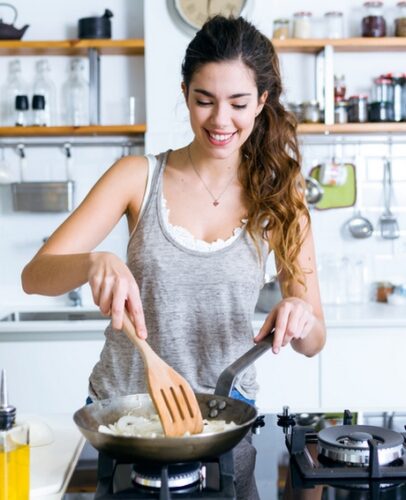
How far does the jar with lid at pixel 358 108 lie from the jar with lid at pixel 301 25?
330 mm

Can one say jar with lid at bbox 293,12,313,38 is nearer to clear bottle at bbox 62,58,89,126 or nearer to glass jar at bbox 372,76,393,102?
glass jar at bbox 372,76,393,102

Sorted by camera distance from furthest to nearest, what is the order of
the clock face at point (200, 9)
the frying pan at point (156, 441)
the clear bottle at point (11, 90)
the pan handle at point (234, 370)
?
the clear bottle at point (11, 90) → the clock face at point (200, 9) → the pan handle at point (234, 370) → the frying pan at point (156, 441)

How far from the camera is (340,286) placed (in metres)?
3.52

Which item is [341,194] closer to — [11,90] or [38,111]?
[38,111]

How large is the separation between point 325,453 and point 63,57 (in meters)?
2.66

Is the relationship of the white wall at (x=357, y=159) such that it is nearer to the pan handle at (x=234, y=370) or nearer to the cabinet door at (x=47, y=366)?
the cabinet door at (x=47, y=366)

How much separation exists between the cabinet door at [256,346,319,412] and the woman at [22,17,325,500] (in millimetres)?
1376

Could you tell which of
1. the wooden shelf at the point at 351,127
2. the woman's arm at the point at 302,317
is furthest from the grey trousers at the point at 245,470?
the wooden shelf at the point at 351,127

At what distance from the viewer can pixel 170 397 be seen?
46.9 inches

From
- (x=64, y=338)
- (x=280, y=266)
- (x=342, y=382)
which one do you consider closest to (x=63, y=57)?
(x=64, y=338)

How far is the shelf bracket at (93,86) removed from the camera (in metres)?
3.37

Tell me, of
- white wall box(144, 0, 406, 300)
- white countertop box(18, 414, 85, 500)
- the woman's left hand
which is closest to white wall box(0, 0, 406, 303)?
white wall box(144, 0, 406, 300)

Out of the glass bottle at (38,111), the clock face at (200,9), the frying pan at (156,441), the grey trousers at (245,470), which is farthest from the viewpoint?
the glass bottle at (38,111)

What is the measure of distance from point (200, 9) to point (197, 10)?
2 cm
